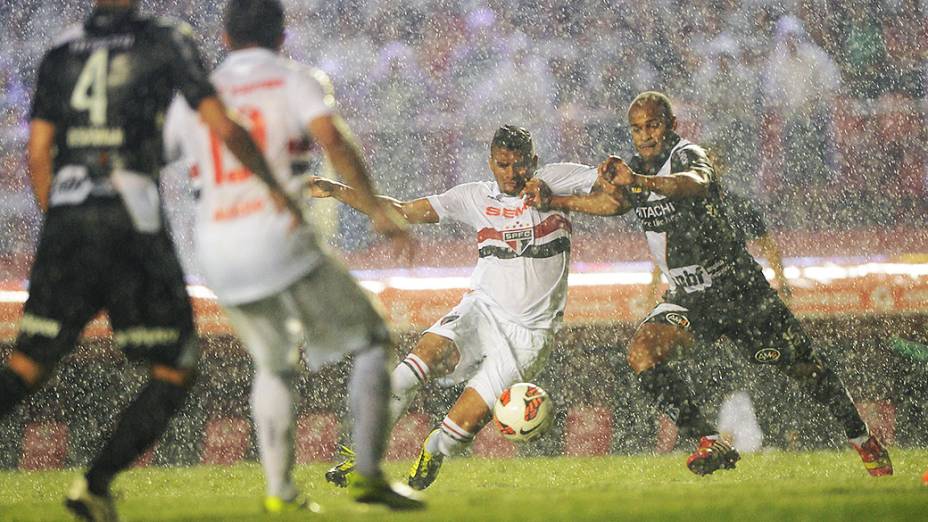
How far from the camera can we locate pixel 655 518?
3.97 m

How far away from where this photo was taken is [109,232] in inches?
159

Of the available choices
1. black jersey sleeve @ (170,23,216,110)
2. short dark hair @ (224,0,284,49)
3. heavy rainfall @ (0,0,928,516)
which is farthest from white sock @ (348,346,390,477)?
heavy rainfall @ (0,0,928,516)

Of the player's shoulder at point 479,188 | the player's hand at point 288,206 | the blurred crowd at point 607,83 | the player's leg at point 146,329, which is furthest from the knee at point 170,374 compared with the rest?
the blurred crowd at point 607,83

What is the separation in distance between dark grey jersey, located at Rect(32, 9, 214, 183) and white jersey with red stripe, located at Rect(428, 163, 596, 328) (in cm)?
317

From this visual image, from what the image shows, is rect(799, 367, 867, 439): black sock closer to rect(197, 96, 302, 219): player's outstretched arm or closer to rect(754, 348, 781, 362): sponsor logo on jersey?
rect(754, 348, 781, 362): sponsor logo on jersey

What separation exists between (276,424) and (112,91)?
1.13 meters

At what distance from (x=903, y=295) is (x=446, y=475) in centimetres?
387

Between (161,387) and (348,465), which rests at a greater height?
(161,387)

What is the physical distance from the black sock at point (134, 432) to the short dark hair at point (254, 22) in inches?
43.0

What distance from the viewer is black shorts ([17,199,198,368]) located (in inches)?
159

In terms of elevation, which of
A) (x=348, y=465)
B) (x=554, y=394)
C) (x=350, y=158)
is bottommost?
(x=554, y=394)

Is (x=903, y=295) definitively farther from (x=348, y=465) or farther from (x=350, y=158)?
(x=350, y=158)

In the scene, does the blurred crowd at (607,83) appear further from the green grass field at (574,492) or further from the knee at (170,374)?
the knee at (170,374)

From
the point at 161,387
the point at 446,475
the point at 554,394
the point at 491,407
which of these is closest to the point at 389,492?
the point at 161,387
